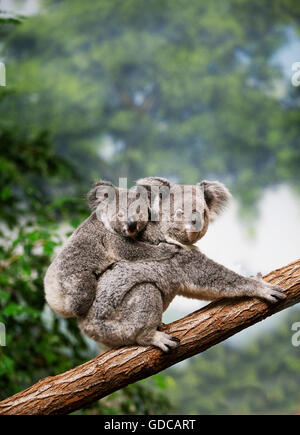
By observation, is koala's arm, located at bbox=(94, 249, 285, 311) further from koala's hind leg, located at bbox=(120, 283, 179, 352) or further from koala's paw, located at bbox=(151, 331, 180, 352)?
koala's paw, located at bbox=(151, 331, 180, 352)

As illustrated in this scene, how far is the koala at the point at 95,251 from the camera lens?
7.09 ft

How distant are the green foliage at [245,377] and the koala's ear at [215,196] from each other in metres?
7.28

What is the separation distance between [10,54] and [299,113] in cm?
674

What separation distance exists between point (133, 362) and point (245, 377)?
784 cm

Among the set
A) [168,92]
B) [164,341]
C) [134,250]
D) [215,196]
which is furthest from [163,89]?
[164,341]

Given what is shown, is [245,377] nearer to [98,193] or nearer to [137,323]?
[137,323]

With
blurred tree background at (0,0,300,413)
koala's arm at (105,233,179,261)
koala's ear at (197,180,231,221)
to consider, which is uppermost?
blurred tree background at (0,0,300,413)

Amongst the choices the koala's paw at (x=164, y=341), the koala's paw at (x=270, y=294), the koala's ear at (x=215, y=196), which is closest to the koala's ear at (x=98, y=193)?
the koala's ear at (x=215, y=196)

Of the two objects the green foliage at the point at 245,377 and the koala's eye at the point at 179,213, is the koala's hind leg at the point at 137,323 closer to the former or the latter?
the koala's eye at the point at 179,213

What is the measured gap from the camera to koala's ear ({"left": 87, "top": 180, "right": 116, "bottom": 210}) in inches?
88.2

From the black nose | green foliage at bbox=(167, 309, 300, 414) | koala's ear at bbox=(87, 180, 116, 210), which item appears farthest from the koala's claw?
green foliage at bbox=(167, 309, 300, 414)

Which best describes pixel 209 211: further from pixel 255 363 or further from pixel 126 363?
pixel 255 363

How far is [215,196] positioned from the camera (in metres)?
2.26

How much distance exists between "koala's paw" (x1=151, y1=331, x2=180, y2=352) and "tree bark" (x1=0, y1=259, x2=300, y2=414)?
0.04 metres
